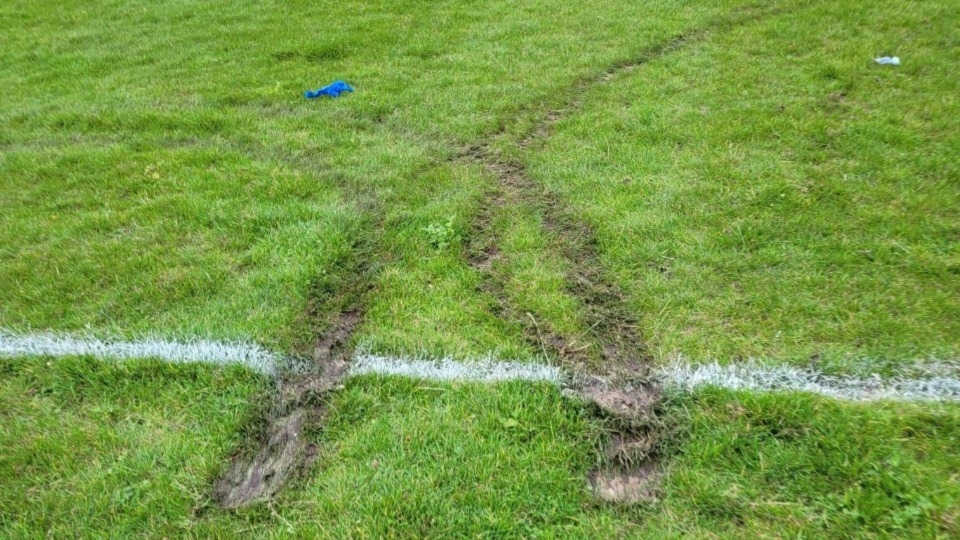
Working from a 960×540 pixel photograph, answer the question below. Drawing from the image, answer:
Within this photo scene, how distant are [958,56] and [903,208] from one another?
10.5ft

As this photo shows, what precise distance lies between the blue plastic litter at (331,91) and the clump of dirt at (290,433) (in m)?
3.61

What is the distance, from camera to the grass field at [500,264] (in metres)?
2.51

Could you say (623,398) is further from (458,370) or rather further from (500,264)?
(500,264)

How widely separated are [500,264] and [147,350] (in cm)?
208

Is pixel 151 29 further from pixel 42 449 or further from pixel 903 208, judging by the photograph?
pixel 903 208

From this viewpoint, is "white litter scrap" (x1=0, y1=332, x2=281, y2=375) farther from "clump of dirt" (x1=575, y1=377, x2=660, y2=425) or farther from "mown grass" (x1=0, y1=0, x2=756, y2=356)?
"clump of dirt" (x1=575, y1=377, x2=660, y2=425)

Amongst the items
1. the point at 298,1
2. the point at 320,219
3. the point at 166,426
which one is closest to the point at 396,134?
the point at 320,219

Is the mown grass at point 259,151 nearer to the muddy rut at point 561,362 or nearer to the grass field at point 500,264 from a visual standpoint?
the grass field at point 500,264

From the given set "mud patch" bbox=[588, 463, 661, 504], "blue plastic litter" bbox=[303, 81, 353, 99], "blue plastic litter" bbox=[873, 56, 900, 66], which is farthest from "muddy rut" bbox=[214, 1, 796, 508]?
"blue plastic litter" bbox=[873, 56, 900, 66]

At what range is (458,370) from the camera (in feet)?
10.2

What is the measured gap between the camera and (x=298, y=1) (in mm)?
9102

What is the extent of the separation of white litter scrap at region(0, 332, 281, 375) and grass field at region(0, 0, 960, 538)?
0.08 m

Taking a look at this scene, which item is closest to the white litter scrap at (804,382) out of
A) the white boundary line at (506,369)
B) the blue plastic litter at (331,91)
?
the white boundary line at (506,369)

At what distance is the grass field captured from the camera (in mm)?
2508
